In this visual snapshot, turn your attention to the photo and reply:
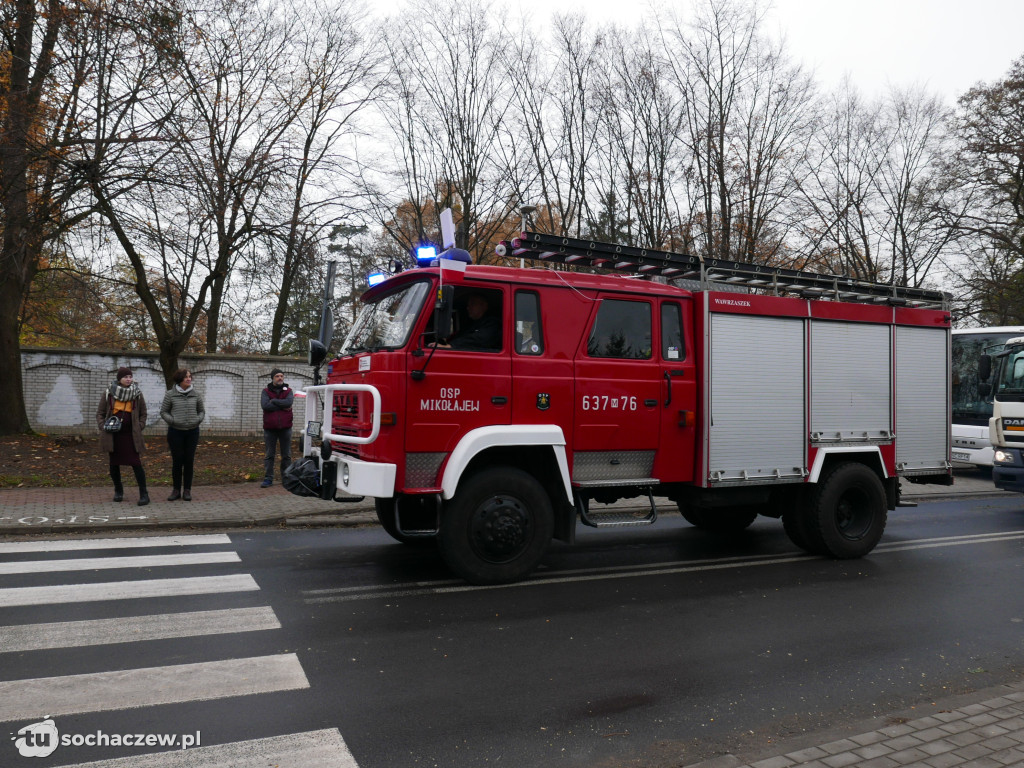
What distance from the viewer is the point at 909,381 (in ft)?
28.7

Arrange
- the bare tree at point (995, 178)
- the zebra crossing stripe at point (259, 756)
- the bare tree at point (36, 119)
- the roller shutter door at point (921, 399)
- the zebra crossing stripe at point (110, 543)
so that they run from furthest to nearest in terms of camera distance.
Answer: the bare tree at point (995, 178)
the bare tree at point (36, 119)
the roller shutter door at point (921, 399)
the zebra crossing stripe at point (110, 543)
the zebra crossing stripe at point (259, 756)

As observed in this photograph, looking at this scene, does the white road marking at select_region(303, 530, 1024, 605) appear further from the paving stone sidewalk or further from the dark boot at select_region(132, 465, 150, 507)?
the dark boot at select_region(132, 465, 150, 507)

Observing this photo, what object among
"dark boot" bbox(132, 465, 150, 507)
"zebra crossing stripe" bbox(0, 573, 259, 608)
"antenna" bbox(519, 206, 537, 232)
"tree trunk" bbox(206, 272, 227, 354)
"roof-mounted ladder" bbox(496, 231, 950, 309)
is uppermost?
"antenna" bbox(519, 206, 537, 232)

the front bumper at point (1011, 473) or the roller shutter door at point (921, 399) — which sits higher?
the roller shutter door at point (921, 399)

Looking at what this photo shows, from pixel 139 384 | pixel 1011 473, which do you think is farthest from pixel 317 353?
pixel 139 384

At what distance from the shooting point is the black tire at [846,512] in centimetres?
804

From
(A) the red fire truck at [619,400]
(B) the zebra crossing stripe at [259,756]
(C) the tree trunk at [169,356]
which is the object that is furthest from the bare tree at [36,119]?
(B) the zebra crossing stripe at [259,756]

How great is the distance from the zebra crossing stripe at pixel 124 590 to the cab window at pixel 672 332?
444 centimetres

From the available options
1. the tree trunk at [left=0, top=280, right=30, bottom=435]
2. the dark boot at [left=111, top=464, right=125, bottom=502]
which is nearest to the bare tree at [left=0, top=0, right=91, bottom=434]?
the tree trunk at [left=0, top=280, right=30, bottom=435]

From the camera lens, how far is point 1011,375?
12281 mm

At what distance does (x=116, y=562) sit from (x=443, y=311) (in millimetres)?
4256

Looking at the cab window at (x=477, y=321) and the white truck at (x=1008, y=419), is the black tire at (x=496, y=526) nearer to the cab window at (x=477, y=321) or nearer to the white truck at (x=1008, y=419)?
the cab window at (x=477, y=321)

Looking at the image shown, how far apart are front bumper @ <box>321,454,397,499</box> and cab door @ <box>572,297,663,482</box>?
1776mm

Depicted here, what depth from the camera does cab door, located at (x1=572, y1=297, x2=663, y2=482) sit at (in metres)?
7.05
